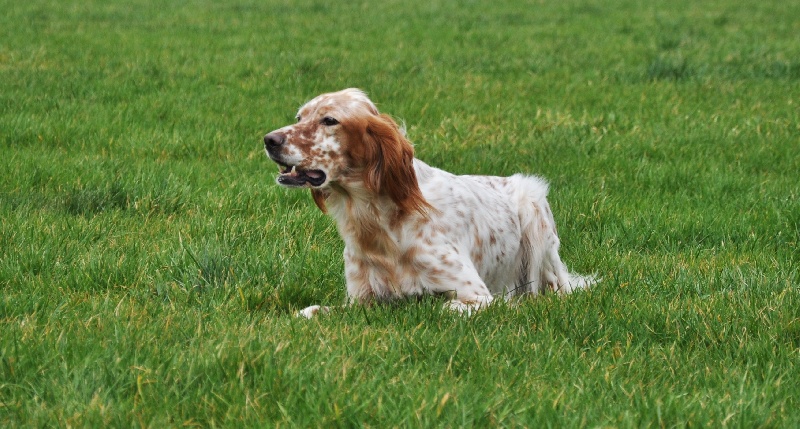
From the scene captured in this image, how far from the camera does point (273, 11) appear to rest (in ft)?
54.4

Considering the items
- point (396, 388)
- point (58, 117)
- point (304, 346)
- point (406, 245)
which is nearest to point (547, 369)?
point (396, 388)

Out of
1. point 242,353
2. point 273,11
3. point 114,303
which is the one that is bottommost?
point 273,11

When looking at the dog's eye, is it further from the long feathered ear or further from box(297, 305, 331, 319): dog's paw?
box(297, 305, 331, 319): dog's paw

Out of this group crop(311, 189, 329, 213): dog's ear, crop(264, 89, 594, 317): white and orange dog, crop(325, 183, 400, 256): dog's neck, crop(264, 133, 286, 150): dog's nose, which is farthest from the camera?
crop(311, 189, 329, 213): dog's ear

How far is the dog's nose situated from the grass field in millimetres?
663

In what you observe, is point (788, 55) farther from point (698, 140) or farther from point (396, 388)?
point (396, 388)

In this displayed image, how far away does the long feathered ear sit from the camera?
14.4ft

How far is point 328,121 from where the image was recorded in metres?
4.35

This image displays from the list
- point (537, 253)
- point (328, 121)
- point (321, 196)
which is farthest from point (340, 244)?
point (328, 121)

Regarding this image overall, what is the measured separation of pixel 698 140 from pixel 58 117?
17.1 feet

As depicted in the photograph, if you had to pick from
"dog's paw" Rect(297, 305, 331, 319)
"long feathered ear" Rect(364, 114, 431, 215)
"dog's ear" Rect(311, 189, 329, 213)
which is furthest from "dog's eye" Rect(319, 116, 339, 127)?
"dog's paw" Rect(297, 305, 331, 319)

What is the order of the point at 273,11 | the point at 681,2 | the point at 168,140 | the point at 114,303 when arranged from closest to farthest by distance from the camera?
the point at 114,303, the point at 168,140, the point at 273,11, the point at 681,2

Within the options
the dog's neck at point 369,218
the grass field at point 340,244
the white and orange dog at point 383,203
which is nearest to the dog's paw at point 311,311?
the white and orange dog at point 383,203

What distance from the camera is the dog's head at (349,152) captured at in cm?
429
